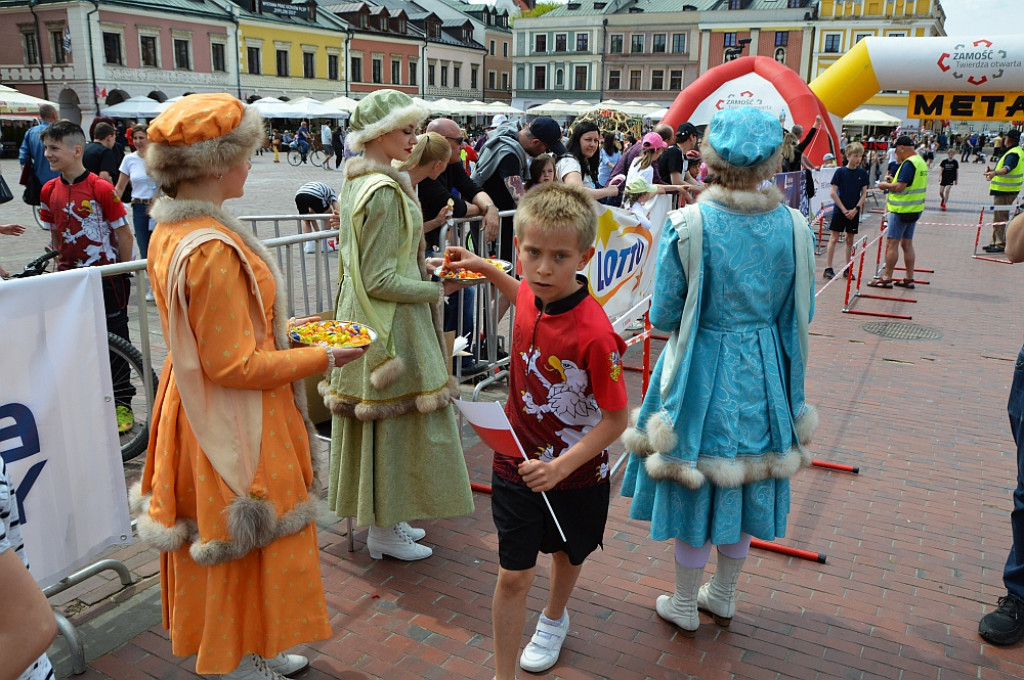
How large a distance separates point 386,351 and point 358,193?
0.67 metres

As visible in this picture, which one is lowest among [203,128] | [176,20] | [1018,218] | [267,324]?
[267,324]

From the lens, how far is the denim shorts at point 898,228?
34.7ft

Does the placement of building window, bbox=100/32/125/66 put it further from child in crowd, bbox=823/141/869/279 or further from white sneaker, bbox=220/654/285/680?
white sneaker, bbox=220/654/285/680

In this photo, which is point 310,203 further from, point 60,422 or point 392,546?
point 60,422

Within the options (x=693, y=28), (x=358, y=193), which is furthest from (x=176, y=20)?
(x=358, y=193)

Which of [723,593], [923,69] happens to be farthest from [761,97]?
[723,593]

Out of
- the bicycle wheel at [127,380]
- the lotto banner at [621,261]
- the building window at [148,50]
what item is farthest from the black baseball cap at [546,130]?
the building window at [148,50]

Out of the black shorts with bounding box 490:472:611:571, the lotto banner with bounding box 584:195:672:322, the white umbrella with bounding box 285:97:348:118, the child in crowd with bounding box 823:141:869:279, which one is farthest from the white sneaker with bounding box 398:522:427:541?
the white umbrella with bounding box 285:97:348:118

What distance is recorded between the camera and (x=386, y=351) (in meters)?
3.40

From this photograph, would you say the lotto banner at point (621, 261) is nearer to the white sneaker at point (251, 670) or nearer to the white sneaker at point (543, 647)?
the white sneaker at point (543, 647)

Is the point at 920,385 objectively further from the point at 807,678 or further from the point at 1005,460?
the point at 807,678

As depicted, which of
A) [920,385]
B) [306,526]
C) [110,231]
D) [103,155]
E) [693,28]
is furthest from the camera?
[693,28]

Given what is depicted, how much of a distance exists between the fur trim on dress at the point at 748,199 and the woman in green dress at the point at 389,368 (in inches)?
48.6

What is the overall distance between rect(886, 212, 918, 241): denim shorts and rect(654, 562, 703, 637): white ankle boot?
8858 millimetres
